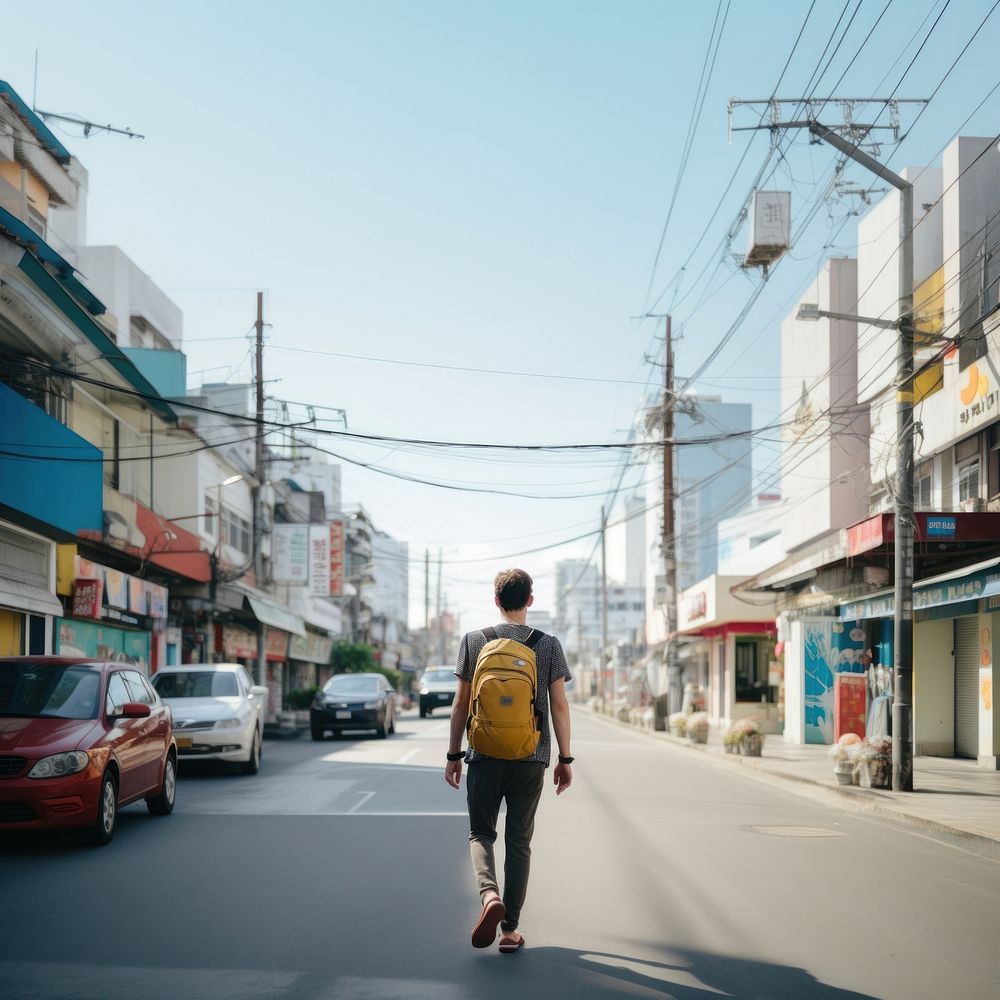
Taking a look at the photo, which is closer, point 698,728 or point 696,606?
point 698,728

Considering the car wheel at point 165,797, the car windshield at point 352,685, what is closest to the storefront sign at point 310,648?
the car windshield at point 352,685

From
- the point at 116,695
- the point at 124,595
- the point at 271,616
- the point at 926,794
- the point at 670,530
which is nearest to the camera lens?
the point at 116,695

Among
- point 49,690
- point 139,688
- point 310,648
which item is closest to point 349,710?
point 139,688

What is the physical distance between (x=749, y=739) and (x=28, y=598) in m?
13.4

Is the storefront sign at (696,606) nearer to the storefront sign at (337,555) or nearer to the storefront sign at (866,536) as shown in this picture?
the storefront sign at (337,555)

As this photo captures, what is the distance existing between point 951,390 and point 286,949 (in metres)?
18.5

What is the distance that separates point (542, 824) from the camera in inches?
486

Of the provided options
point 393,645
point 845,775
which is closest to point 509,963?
point 845,775

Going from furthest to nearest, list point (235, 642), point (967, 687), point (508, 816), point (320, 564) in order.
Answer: point (320, 564)
point (235, 642)
point (967, 687)
point (508, 816)

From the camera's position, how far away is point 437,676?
49.0 meters

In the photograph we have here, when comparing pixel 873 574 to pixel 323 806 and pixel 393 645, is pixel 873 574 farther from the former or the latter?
pixel 393 645

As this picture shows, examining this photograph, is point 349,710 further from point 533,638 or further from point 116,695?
point 533,638

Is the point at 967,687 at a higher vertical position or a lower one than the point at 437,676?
higher

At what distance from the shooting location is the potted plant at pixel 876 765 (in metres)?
17.1
